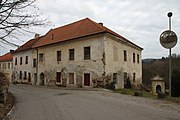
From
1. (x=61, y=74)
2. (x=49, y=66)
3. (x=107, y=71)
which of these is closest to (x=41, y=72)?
(x=49, y=66)

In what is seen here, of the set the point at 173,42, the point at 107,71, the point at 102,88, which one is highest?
the point at 173,42

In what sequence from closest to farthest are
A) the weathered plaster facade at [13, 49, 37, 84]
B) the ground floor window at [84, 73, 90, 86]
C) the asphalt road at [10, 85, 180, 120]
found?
the asphalt road at [10, 85, 180, 120], the ground floor window at [84, 73, 90, 86], the weathered plaster facade at [13, 49, 37, 84]

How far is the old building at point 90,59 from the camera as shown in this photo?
20781 millimetres

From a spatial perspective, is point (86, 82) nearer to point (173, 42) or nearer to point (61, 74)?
point (61, 74)

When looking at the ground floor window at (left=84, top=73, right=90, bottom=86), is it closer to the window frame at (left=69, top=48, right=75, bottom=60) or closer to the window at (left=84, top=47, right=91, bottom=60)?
the window at (left=84, top=47, right=91, bottom=60)

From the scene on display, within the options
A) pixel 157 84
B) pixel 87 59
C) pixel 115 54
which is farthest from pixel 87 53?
pixel 157 84

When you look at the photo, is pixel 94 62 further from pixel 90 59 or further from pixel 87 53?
pixel 87 53

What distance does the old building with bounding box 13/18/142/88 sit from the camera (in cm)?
2083

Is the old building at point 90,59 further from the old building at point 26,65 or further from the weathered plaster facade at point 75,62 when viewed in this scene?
the old building at point 26,65

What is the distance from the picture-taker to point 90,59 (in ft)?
71.3

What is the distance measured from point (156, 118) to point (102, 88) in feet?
43.0

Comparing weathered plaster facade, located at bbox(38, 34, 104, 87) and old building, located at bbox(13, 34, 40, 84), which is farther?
old building, located at bbox(13, 34, 40, 84)

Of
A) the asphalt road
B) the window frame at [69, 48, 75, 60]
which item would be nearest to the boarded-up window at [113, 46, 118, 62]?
the window frame at [69, 48, 75, 60]

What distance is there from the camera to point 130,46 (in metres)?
26.8
